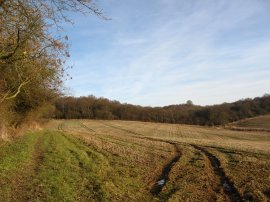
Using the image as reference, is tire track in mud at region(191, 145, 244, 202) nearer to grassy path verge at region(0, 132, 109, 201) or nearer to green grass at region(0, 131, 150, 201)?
green grass at region(0, 131, 150, 201)

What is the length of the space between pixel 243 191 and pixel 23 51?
27.5 feet

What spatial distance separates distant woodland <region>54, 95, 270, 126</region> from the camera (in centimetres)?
10709

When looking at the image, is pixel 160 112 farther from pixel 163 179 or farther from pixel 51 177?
pixel 51 177

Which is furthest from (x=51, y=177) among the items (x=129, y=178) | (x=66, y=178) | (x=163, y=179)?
(x=163, y=179)

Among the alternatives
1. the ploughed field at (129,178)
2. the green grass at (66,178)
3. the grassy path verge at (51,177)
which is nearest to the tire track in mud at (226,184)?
the ploughed field at (129,178)

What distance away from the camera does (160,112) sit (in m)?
124

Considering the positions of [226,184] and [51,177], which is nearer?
[226,184]

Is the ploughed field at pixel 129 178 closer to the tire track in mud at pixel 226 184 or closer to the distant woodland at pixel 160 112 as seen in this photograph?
the tire track in mud at pixel 226 184

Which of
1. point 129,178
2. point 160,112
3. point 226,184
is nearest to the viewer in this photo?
point 226,184

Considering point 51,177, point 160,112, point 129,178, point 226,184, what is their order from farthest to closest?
point 160,112, point 129,178, point 51,177, point 226,184

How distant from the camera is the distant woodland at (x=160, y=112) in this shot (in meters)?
107

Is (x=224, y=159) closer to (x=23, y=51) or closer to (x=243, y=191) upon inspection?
(x=243, y=191)

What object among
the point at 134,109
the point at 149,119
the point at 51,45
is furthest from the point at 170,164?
the point at 134,109

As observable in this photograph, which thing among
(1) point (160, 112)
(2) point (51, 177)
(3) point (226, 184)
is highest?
(1) point (160, 112)
